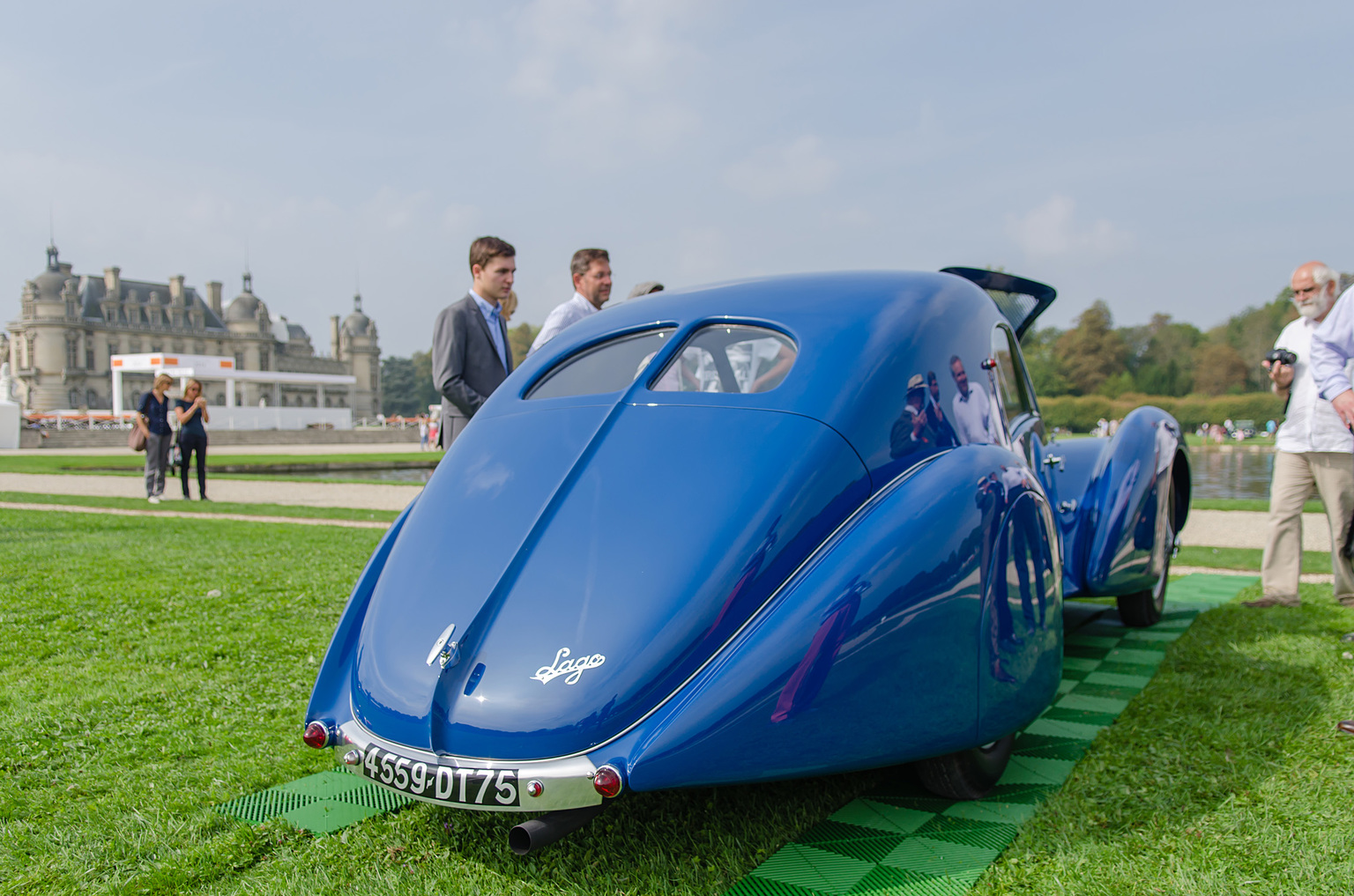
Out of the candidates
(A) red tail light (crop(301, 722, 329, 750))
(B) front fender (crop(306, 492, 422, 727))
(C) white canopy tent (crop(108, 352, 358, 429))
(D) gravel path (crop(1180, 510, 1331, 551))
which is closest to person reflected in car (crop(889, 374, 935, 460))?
(B) front fender (crop(306, 492, 422, 727))

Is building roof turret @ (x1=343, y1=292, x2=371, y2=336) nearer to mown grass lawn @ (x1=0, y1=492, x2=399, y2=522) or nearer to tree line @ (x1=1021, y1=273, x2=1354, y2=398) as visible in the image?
tree line @ (x1=1021, y1=273, x2=1354, y2=398)

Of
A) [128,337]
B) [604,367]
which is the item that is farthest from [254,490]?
[128,337]

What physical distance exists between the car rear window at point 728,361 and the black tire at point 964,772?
4.05ft

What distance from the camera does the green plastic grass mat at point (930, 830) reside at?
231cm

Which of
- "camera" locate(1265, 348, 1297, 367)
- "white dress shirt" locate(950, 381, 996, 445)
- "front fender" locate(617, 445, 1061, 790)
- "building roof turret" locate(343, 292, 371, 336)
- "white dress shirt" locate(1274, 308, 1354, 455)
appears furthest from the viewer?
"building roof turret" locate(343, 292, 371, 336)

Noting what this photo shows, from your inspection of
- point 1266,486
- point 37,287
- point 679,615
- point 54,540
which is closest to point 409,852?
point 679,615

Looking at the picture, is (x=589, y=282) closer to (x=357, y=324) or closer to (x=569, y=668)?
(x=569, y=668)

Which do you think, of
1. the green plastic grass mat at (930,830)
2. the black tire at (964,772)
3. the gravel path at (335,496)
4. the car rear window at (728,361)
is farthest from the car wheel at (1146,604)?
A: the gravel path at (335,496)

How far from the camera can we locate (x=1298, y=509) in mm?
5363

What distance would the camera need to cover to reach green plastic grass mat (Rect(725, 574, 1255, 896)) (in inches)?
90.9

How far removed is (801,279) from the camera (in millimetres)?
3164

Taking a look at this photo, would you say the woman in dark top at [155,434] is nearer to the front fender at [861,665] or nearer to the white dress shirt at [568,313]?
the white dress shirt at [568,313]

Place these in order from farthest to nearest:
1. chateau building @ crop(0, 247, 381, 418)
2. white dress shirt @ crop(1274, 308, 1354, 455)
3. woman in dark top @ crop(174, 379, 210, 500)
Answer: chateau building @ crop(0, 247, 381, 418) → woman in dark top @ crop(174, 379, 210, 500) → white dress shirt @ crop(1274, 308, 1354, 455)

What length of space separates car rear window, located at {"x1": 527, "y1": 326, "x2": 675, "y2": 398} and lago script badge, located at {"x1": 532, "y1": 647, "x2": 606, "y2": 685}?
3.30 ft
